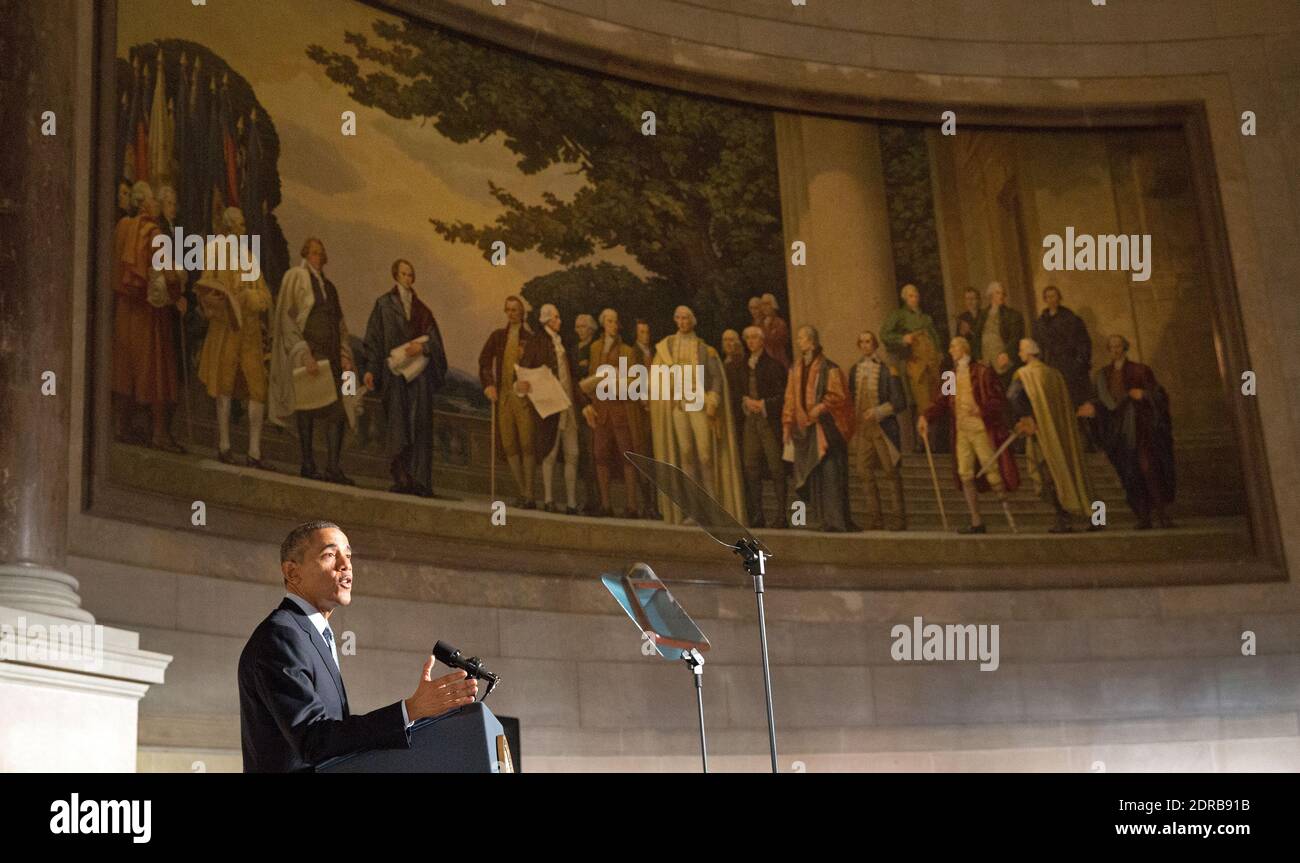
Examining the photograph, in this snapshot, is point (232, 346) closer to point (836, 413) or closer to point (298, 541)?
point (836, 413)

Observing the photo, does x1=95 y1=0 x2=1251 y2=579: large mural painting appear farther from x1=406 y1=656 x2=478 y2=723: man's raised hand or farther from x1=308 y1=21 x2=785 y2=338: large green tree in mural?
x1=406 y1=656 x2=478 y2=723: man's raised hand

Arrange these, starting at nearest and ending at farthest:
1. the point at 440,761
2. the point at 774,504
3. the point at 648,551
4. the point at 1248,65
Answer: the point at 440,761 → the point at 648,551 → the point at 774,504 → the point at 1248,65

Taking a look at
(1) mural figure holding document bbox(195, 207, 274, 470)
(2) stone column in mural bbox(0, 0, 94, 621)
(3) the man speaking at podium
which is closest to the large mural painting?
(1) mural figure holding document bbox(195, 207, 274, 470)

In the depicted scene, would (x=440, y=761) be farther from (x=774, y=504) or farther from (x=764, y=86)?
(x=764, y=86)

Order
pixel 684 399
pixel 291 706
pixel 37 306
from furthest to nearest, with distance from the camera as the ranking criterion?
pixel 684 399 < pixel 37 306 < pixel 291 706

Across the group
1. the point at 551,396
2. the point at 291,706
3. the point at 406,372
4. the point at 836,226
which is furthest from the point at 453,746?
the point at 836,226

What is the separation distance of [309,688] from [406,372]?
24.1 feet

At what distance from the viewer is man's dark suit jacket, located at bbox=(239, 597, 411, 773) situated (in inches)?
155

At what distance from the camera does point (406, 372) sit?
37.0 ft

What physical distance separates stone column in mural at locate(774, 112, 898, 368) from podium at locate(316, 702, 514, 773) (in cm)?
994

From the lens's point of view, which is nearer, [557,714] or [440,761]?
[440,761]
